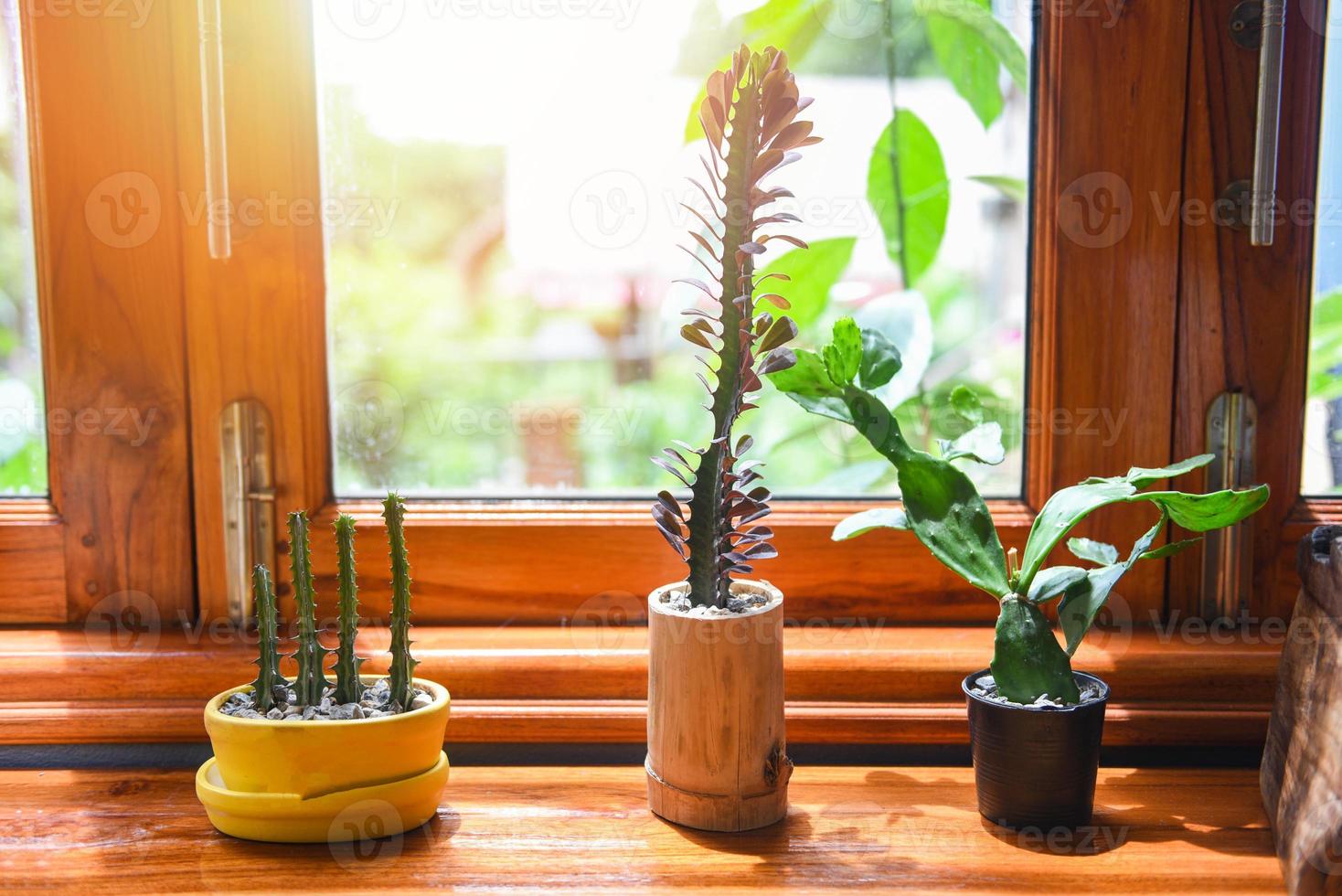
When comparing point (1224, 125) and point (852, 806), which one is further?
point (1224, 125)

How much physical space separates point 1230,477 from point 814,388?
17.6 inches

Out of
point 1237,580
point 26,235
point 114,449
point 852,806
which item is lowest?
point 852,806

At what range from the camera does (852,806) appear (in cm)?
88

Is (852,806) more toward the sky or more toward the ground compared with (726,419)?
Result: more toward the ground

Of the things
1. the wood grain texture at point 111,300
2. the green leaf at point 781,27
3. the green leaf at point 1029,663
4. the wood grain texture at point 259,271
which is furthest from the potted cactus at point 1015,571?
the wood grain texture at point 111,300

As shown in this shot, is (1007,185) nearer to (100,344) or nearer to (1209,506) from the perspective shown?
(1209,506)

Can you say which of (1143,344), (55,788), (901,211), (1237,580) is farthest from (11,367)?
(1237,580)

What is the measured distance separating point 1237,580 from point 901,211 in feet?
1.56

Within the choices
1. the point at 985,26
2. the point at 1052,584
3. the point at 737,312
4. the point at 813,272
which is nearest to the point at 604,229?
the point at 813,272

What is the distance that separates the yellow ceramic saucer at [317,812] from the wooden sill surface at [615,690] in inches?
6.1

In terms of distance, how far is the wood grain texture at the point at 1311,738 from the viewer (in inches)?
27.5

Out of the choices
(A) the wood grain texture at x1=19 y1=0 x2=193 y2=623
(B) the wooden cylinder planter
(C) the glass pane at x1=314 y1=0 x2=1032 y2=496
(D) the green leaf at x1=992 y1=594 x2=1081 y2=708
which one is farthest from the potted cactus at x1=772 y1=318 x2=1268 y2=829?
(A) the wood grain texture at x1=19 y1=0 x2=193 y2=623

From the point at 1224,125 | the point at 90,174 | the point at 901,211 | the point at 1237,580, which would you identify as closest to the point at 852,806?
the point at 1237,580

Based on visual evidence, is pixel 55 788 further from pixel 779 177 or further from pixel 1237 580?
pixel 1237 580
